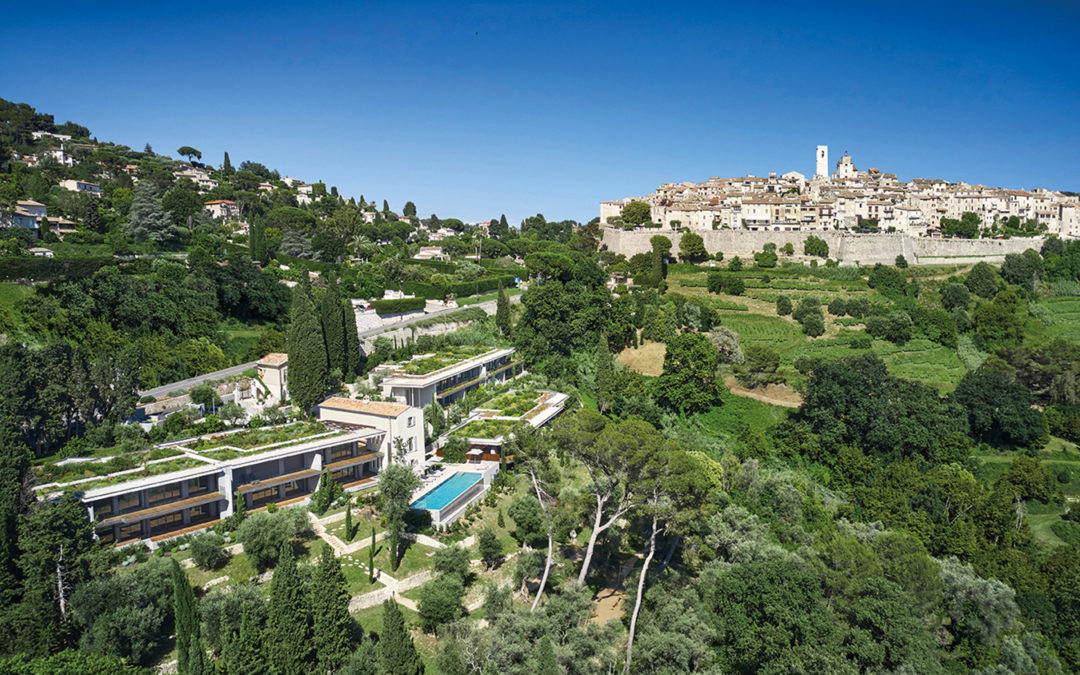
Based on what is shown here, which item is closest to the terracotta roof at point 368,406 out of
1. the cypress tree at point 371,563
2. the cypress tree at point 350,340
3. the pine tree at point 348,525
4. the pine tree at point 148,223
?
the cypress tree at point 350,340

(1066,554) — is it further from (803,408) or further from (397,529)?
(397,529)

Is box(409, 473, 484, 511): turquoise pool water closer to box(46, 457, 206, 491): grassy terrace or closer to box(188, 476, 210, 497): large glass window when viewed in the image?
box(188, 476, 210, 497): large glass window

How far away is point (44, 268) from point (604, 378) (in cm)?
2697

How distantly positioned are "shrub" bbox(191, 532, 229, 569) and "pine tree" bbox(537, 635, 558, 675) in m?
9.04

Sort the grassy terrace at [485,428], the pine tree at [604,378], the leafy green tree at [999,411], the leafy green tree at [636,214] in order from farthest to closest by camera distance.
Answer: the leafy green tree at [636,214]
the pine tree at [604,378]
the leafy green tree at [999,411]
the grassy terrace at [485,428]

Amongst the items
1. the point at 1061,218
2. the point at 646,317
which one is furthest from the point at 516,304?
the point at 1061,218

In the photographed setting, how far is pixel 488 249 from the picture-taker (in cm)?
6347

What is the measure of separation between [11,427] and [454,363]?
17.4 metres

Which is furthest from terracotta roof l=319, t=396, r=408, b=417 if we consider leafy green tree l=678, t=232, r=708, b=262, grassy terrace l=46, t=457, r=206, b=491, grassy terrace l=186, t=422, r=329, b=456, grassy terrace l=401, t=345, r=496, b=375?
leafy green tree l=678, t=232, r=708, b=262

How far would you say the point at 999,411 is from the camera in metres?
31.4

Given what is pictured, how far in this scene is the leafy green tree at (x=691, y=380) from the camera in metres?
32.9

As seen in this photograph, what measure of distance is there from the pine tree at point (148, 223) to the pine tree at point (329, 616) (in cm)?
3518

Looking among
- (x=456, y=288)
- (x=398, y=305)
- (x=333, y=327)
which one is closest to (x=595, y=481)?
(x=333, y=327)

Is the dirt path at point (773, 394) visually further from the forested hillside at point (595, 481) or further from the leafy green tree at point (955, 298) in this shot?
the leafy green tree at point (955, 298)
